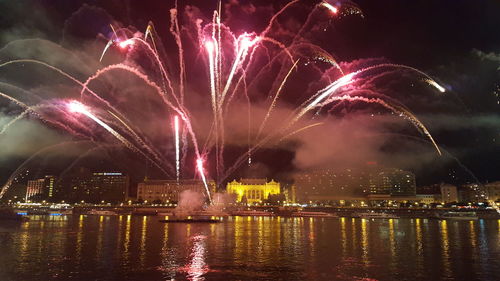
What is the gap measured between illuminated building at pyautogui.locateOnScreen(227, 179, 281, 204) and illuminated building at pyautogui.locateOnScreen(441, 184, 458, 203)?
79.8m

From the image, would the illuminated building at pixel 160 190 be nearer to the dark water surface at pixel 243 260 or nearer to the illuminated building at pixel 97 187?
the illuminated building at pixel 97 187

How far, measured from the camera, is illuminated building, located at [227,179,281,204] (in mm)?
192875

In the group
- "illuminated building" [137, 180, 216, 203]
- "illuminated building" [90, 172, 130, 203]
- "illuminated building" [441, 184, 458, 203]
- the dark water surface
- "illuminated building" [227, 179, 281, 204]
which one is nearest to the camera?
the dark water surface

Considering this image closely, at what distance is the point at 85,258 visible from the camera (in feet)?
78.7

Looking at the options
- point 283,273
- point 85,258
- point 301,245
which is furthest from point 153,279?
point 301,245

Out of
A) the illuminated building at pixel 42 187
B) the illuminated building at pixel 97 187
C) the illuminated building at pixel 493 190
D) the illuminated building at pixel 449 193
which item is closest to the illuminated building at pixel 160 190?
the illuminated building at pixel 97 187

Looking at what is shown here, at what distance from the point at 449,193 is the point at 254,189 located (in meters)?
95.2

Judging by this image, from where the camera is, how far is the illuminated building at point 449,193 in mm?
177325

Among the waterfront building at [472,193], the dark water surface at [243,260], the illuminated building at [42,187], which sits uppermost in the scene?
the illuminated building at [42,187]

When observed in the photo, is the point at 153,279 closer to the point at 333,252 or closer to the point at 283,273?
the point at 283,273

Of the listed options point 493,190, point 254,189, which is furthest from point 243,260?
point 493,190

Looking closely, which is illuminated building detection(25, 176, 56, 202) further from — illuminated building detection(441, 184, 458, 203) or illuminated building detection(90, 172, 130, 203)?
illuminated building detection(441, 184, 458, 203)

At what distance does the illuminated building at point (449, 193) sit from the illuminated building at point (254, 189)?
3143 inches


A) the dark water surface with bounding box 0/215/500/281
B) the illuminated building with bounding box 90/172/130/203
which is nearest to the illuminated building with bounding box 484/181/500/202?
the dark water surface with bounding box 0/215/500/281
